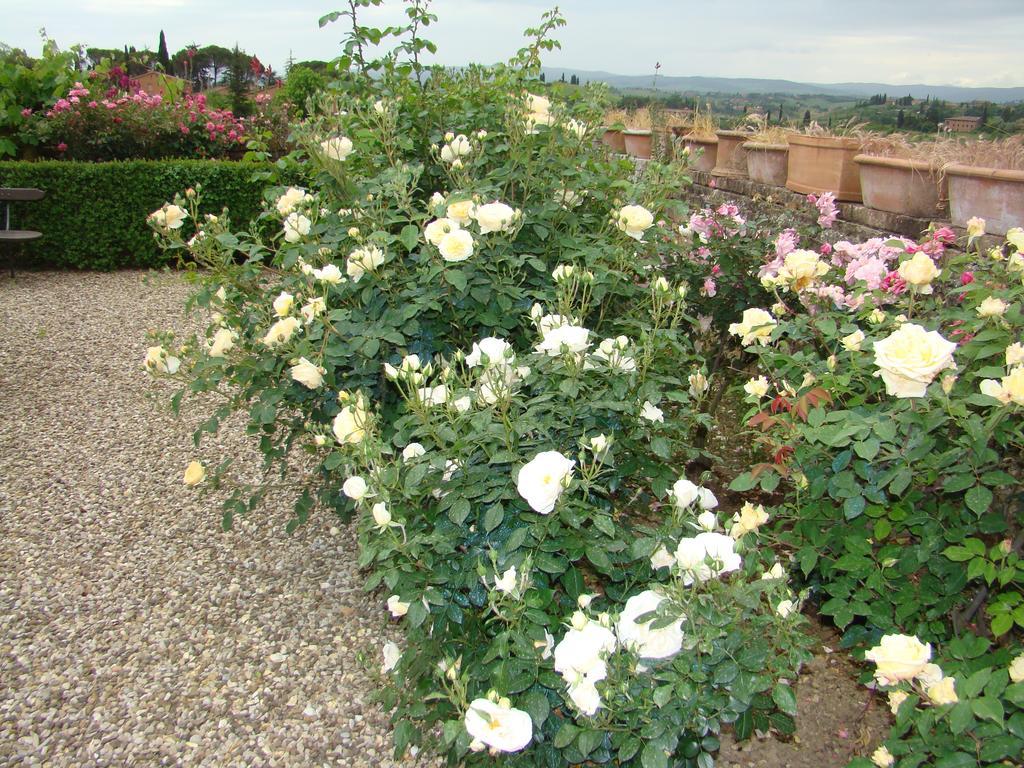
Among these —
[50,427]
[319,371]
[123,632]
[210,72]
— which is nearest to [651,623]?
[319,371]

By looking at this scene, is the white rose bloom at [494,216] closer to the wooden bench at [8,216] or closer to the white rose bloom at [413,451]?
the white rose bloom at [413,451]

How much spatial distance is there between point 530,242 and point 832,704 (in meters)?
1.56

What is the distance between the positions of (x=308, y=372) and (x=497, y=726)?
1.07m

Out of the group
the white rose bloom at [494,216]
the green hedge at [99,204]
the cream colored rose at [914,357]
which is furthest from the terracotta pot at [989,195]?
the green hedge at [99,204]

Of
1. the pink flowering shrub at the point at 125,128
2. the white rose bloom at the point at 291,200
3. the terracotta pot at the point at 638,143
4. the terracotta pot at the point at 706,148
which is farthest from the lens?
the pink flowering shrub at the point at 125,128

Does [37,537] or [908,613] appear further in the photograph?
[37,537]

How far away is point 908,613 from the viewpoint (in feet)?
5.16

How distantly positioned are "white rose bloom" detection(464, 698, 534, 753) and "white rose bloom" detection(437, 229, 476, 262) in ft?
3.54

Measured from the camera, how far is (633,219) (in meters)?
2.14

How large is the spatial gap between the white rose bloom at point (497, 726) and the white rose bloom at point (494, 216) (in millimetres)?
1188

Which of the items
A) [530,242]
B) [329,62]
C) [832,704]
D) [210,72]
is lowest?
[832,704]

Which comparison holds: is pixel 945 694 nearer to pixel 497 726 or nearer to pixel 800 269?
pixel 497 726

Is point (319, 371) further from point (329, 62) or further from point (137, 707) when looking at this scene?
point (329, 62)

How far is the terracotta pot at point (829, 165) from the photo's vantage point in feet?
12.6
